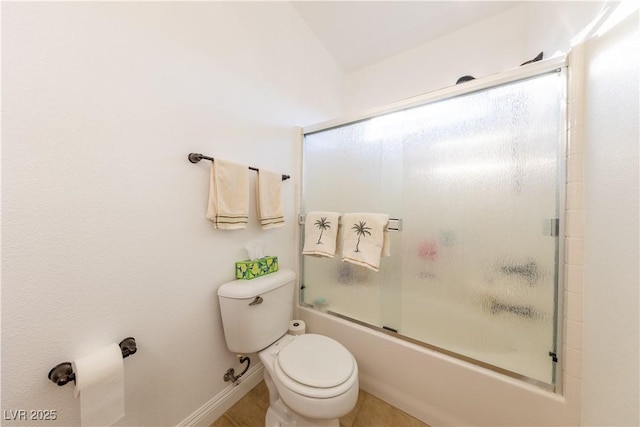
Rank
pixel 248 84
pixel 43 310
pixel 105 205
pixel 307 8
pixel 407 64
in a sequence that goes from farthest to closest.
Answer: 1. pixel 407 64
2. pixel 307 8
3. pixel 248 84
4. pixel 105 205
5. pixel 43 310

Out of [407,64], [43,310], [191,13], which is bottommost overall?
[43,310]

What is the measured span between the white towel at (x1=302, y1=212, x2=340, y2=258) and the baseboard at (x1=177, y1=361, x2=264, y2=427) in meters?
0.80

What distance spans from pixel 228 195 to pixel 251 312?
0.59 metres

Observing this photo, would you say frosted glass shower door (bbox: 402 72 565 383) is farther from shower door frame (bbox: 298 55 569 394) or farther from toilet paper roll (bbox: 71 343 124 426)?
toilet paper roll (bbox: 71 343 124 426)

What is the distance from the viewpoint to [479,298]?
1.07m

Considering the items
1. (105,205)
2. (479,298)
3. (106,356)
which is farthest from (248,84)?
(479,298)

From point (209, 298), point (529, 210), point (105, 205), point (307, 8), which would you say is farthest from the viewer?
point (307, 8)

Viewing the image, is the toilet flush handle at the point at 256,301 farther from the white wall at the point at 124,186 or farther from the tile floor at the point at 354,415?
the tile floor at the point at 354,415

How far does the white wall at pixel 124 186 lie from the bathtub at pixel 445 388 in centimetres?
79

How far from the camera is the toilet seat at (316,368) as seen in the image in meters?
0.87

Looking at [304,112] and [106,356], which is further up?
[304,112]

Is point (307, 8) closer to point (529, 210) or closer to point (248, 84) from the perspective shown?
point (248, 84)

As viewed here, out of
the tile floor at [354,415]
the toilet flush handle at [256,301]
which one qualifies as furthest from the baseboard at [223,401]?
the toilet flush handle at [256,301]

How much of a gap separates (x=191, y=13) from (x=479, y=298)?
75.2 inches
